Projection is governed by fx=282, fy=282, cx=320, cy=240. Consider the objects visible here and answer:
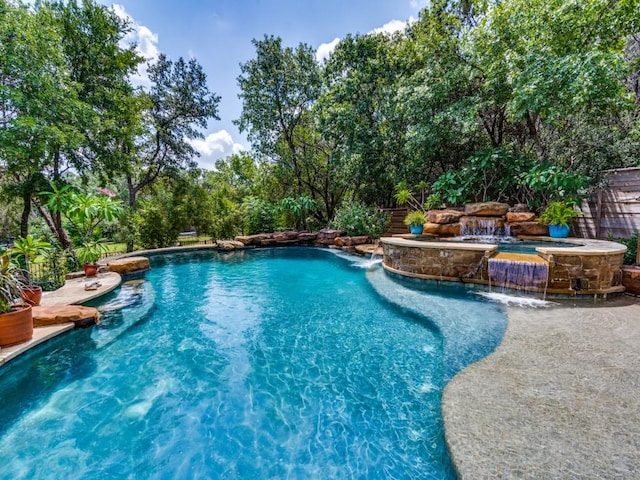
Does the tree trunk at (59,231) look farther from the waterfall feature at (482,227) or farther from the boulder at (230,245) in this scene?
the waterfall feature at (482,227)

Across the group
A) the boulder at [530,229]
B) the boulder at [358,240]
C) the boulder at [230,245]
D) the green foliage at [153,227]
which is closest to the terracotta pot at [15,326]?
the boulder at [230,245]

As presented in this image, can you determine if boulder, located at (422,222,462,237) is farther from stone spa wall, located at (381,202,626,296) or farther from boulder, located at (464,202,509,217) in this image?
boulder, located at (464,202,509,217)

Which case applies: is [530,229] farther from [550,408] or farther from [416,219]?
[550,408]

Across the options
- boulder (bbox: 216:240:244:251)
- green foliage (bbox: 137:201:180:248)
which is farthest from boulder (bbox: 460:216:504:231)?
green foliage (bbox: 137:201:180:248)

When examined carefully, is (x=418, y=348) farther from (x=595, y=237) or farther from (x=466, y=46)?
(x=466, y=46)

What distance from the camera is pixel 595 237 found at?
305 inches

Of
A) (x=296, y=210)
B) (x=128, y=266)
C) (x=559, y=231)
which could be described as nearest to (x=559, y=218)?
(x=559, y=231)

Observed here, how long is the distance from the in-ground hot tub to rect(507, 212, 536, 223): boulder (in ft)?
4.38

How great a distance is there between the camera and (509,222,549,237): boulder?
8086 millimetres

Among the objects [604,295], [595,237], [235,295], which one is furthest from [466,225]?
[235,295]

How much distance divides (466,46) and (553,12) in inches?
87.8

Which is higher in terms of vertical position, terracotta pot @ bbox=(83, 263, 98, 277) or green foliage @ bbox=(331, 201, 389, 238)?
green foliage @ bbox=(331, 201, 389, 238)

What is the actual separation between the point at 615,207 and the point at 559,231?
1.34m

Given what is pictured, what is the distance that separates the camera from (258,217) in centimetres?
1433
